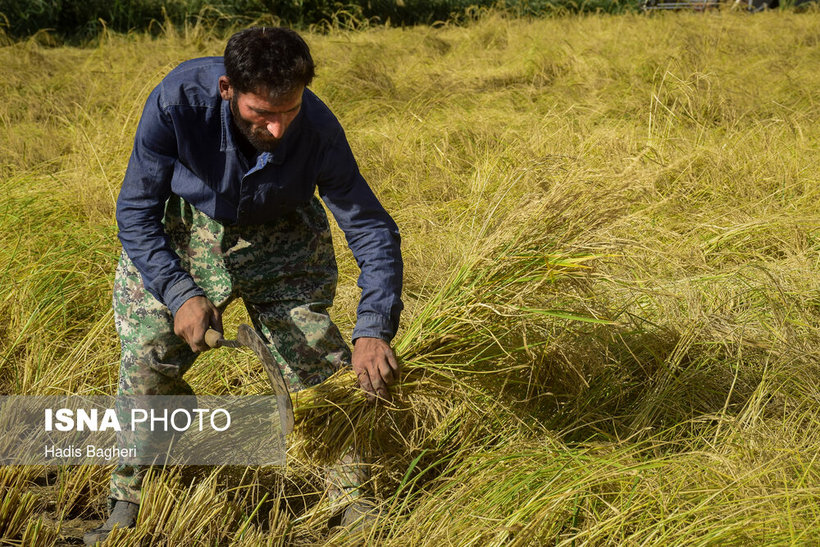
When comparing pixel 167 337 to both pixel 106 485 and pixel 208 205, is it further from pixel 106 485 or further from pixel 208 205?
pixel 106 485

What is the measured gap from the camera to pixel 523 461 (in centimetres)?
213

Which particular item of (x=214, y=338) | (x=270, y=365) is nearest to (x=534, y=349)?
(x=270, y=365)

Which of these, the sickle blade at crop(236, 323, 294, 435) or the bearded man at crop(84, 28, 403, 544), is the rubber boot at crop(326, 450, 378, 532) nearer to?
the bearded man at crop(84, 28, 403, 544)

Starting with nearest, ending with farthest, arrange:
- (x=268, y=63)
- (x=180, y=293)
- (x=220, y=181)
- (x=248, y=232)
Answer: (x=268, y=63) < (x=180, y=293) < (x=220, y=181) < (x=248, y=232)

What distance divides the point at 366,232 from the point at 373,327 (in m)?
0.27

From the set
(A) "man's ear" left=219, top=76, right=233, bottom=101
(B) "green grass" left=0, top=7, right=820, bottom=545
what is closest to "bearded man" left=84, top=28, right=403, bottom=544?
(A) "man's ear" left=219, top=76, right=233, bottom=101

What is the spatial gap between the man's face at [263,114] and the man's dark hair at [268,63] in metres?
0.02

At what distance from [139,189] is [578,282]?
1199 millimetres

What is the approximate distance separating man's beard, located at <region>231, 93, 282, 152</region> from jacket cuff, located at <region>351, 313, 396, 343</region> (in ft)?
1.52

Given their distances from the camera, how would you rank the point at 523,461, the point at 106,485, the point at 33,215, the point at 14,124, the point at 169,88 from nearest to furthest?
the point at 169,88 < the point at 523,461 < the point at 106,485 < the point at 33,215 < the point at 14,124

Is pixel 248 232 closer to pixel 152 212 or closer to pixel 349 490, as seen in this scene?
pixel 152 212

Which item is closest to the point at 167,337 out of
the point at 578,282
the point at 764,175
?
the point at 578,282

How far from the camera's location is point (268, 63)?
1.81 metres

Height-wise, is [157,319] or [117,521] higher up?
[157,319]
